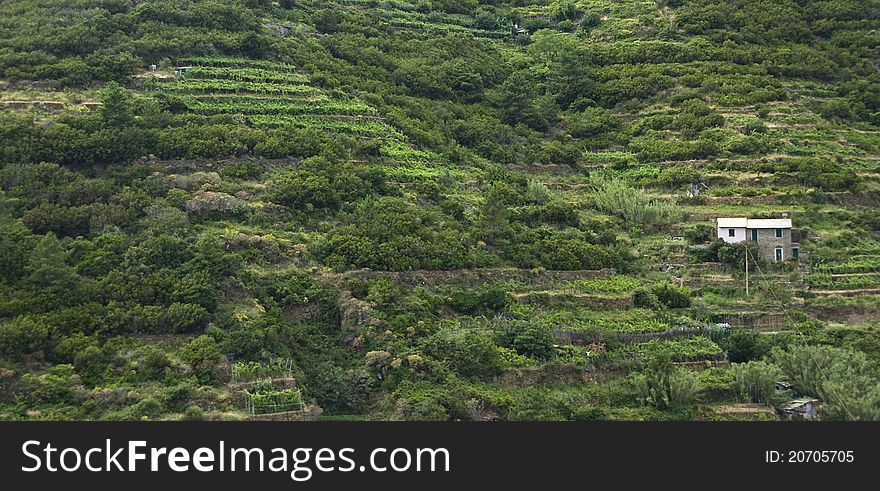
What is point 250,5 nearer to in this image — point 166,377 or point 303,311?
point 303,311

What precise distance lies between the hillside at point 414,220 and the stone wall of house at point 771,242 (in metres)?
0.63

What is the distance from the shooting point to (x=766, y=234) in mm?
53844

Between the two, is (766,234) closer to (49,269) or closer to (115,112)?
(115,112)

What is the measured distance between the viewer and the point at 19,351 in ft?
127

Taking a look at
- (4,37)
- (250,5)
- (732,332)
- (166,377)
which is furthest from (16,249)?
(250,5)

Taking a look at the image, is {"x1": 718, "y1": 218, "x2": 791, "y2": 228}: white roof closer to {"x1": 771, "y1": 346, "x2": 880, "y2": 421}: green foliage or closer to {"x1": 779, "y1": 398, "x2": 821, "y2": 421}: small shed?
{"x1": 771, "y1": 346, "x2": 880, "y2": 421}: green foliage

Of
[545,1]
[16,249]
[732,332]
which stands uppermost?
[545,1]

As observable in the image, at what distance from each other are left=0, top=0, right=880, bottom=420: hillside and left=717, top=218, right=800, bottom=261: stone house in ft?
2.46

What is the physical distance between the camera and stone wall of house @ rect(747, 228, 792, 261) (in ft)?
176

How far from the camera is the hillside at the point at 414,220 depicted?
40906mm

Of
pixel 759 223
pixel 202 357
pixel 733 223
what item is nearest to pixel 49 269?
pixel 202 357

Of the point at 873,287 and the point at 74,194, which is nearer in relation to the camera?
the point at 74,194

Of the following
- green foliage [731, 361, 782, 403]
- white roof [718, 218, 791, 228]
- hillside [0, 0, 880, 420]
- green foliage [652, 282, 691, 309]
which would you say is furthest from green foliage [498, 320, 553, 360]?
white roof [718, 218, 791, 228]
